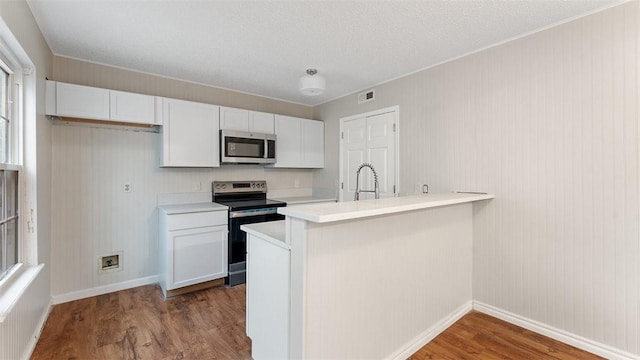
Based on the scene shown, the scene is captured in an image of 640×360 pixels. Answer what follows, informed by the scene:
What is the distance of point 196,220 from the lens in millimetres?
3045

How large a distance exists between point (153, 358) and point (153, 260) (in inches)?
62.4

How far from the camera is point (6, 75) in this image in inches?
73.6

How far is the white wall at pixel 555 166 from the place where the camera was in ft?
→ 6.33

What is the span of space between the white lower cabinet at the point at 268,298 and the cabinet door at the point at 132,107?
1.99 metres

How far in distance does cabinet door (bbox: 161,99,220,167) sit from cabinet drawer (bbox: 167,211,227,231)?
0.59m

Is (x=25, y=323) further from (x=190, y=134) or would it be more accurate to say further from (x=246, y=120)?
(x=246, y=120)

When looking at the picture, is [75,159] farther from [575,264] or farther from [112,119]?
[575,264]

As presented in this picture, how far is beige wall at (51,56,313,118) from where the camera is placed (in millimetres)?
2822

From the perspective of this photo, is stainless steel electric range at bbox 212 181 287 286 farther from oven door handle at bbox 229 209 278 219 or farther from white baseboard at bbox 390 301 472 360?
white baseboard at bbox 390 301 472 360

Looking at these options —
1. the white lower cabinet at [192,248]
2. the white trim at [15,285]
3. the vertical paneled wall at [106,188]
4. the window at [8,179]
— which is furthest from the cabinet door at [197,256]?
the window at [8,179]

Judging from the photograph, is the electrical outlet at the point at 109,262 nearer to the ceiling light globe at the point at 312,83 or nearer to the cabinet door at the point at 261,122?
the cabinet door at the point at 261,122

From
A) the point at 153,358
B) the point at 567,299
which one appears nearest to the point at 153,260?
the point at 153,358

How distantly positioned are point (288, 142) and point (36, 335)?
121 inches

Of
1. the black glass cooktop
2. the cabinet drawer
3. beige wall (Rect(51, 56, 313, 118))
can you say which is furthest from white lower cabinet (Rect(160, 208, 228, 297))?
beige wall (Rect(51, 56, 313, 118))
